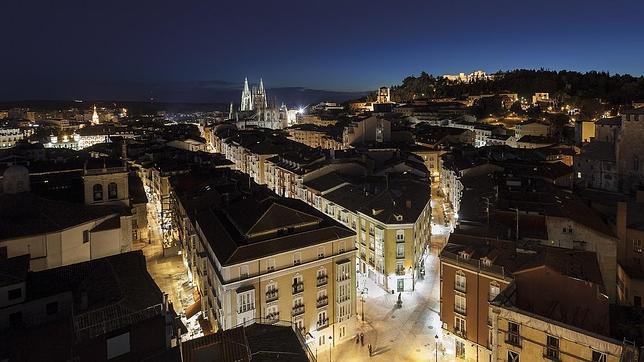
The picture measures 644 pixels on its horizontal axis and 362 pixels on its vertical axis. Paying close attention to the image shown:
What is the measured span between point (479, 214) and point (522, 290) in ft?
40.2

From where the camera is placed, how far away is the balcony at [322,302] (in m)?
30.0

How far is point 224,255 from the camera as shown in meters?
27.3

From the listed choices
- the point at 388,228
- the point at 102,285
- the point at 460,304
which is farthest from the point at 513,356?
the point at 102,285

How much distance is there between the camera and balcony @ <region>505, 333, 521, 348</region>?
71.2ft

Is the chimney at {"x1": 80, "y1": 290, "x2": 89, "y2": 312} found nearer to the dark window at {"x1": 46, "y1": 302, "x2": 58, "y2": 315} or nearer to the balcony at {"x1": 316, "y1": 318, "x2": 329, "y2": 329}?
the dark window at {"x1": 46, "y1": 302, "x2": 58, "y2": 315}

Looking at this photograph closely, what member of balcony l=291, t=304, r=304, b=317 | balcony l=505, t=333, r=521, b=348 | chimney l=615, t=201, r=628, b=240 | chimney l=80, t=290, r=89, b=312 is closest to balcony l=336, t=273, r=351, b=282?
balcony l=291, t=304, r=304, b=317

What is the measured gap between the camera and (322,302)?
3016 centimetres

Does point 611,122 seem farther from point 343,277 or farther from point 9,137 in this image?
point 9,137

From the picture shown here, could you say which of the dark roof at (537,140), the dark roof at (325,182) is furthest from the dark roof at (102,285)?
the dark roof at (537,140)

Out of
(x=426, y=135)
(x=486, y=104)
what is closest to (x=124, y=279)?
(x=426, y=135)

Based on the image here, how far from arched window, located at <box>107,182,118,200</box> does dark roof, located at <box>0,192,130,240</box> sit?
3212mm

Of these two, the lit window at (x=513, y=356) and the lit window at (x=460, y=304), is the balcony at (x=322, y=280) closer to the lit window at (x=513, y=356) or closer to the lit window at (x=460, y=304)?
the lit window at (x=460, y=304)

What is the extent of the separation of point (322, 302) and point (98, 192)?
21.5 metres

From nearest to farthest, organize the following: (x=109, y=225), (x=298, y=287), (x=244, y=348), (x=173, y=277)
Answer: (x=244, y=348)
(x=298, y=287)
(x=109, y=225)
(x=173, y=277)
